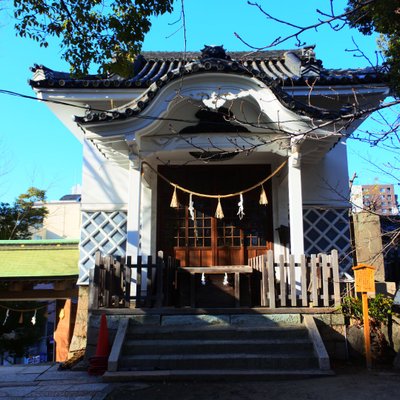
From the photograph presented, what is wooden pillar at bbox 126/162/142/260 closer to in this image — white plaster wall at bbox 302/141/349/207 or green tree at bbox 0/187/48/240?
white plaster wall at bbox 302/141/349/207

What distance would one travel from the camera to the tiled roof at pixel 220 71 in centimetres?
802

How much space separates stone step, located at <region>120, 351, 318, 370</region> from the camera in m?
6.29

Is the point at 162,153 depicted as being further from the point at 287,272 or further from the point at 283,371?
the point at 283,371

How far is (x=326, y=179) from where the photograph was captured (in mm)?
10211

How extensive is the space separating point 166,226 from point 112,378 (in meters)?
4.71

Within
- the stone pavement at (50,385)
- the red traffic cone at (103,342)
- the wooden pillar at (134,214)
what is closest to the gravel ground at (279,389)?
the stone pavement at (50,385)

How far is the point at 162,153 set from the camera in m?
9.45

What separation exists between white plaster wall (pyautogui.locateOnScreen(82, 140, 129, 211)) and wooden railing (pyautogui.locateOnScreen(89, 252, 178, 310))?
8.27ft

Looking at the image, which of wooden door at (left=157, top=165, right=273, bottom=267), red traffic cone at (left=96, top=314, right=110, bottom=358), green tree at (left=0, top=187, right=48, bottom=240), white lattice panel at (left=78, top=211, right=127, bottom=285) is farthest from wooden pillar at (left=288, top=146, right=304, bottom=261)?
green tree at (left=0, top=187, right=48, bottom=240)

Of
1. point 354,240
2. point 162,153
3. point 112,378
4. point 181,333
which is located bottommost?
point 112,378

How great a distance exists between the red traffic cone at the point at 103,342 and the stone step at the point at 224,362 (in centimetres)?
51

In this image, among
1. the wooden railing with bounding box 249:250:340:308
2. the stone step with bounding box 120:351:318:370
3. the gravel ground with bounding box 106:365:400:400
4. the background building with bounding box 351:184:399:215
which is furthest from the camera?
the wooden railing with bounding box 249:250:340:308

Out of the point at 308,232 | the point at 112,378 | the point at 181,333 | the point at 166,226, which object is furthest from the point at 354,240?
the point at 112,378

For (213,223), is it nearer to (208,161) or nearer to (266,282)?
(208,161)
